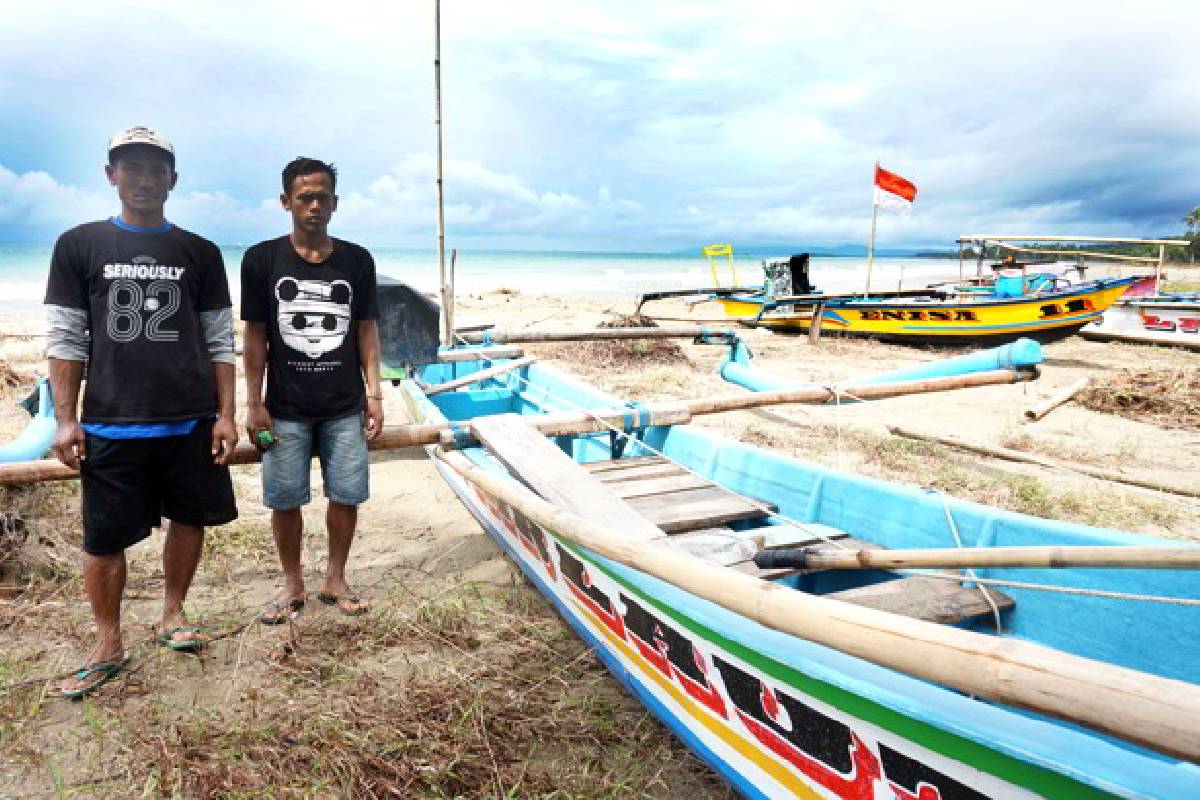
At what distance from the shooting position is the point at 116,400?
8.68 ft

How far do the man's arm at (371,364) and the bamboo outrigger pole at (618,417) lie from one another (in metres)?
0.21

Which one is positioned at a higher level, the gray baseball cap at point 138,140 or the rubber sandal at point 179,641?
the gray baseball cap at point 138,140

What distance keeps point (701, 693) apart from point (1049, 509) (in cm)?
386

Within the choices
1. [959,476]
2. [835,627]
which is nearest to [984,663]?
[835,627]

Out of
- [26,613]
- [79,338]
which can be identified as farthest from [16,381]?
[79,338]

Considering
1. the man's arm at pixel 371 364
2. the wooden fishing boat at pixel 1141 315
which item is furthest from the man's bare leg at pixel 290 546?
the wooden fishing boat at pixel 1141 315

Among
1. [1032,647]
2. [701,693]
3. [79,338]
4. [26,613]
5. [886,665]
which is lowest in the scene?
[26,613]

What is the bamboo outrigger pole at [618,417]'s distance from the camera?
3135 millimetres

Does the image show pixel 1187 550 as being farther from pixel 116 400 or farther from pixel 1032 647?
pixel 116 400

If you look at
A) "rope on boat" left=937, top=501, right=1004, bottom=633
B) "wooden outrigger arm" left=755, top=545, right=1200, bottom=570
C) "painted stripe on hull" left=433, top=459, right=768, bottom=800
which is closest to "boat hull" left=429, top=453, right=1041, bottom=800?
"painted stripe on hull" left=433, top=459, right=768, bottom=800

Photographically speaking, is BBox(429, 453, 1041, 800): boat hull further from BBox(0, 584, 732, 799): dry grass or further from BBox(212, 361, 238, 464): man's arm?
BBox(212, 361, 238, 464): man's arm

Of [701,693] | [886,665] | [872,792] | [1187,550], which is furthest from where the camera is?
[701,693]

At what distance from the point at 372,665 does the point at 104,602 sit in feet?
3.50

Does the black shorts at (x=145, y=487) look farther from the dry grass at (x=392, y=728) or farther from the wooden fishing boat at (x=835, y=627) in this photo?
the wooden fishing boat at (x=835, y=627)
